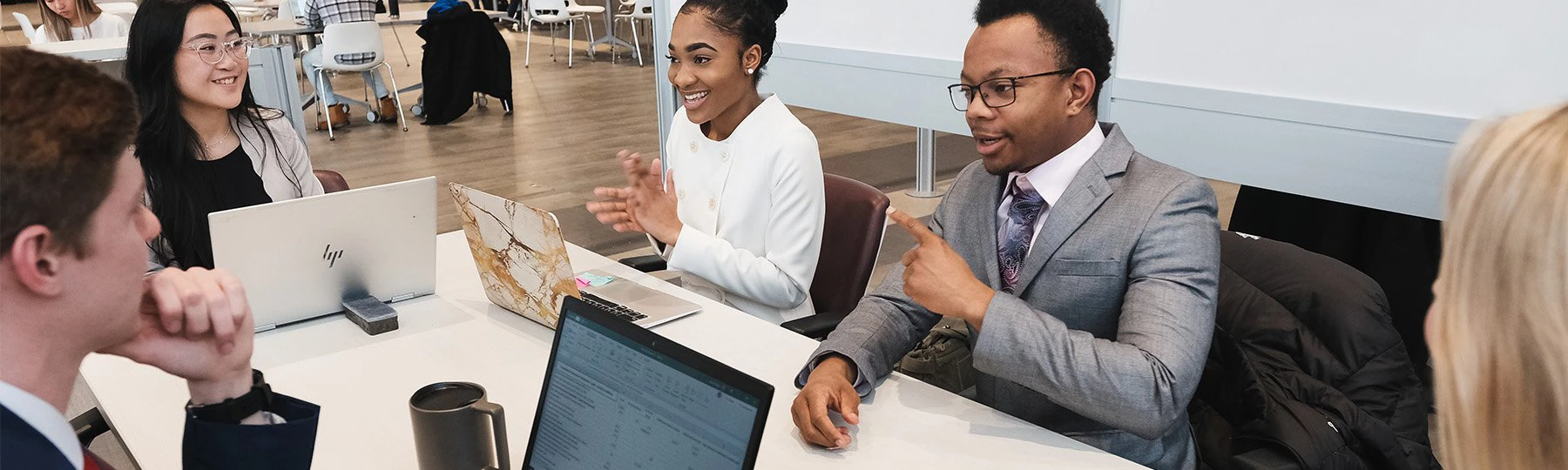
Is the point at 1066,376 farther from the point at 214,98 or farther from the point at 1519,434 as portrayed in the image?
the point at 214,98

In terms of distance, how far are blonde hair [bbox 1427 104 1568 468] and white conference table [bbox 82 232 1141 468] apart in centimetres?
67

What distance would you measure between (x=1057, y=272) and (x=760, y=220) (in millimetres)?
798

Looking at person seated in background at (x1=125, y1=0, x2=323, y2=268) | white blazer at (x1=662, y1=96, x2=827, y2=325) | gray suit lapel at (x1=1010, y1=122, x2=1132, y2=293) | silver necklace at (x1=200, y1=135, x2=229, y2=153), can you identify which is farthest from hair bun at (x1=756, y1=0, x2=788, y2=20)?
silver necklace at (x1=200, y1=135, x2=229, y2=153)

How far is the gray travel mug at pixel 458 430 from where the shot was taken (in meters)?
1.36

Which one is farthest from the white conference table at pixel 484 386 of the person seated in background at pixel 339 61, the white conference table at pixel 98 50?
the person seated in background at pixel 339 61

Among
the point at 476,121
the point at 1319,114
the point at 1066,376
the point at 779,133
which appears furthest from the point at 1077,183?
the point at 476,121

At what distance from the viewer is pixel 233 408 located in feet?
4.09

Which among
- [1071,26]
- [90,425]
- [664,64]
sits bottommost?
[90,425]

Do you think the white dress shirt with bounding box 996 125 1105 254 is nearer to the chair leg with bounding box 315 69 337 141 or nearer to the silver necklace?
the silver necklace

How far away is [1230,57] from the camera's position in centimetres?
277

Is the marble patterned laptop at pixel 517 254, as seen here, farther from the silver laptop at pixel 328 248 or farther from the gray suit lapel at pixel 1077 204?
the gray suit lapel at pixel 1077 204

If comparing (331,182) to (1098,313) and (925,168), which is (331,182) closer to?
(1098,313)

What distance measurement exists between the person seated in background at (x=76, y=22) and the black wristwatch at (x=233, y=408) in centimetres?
507

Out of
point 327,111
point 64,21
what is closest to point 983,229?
point 64,21
